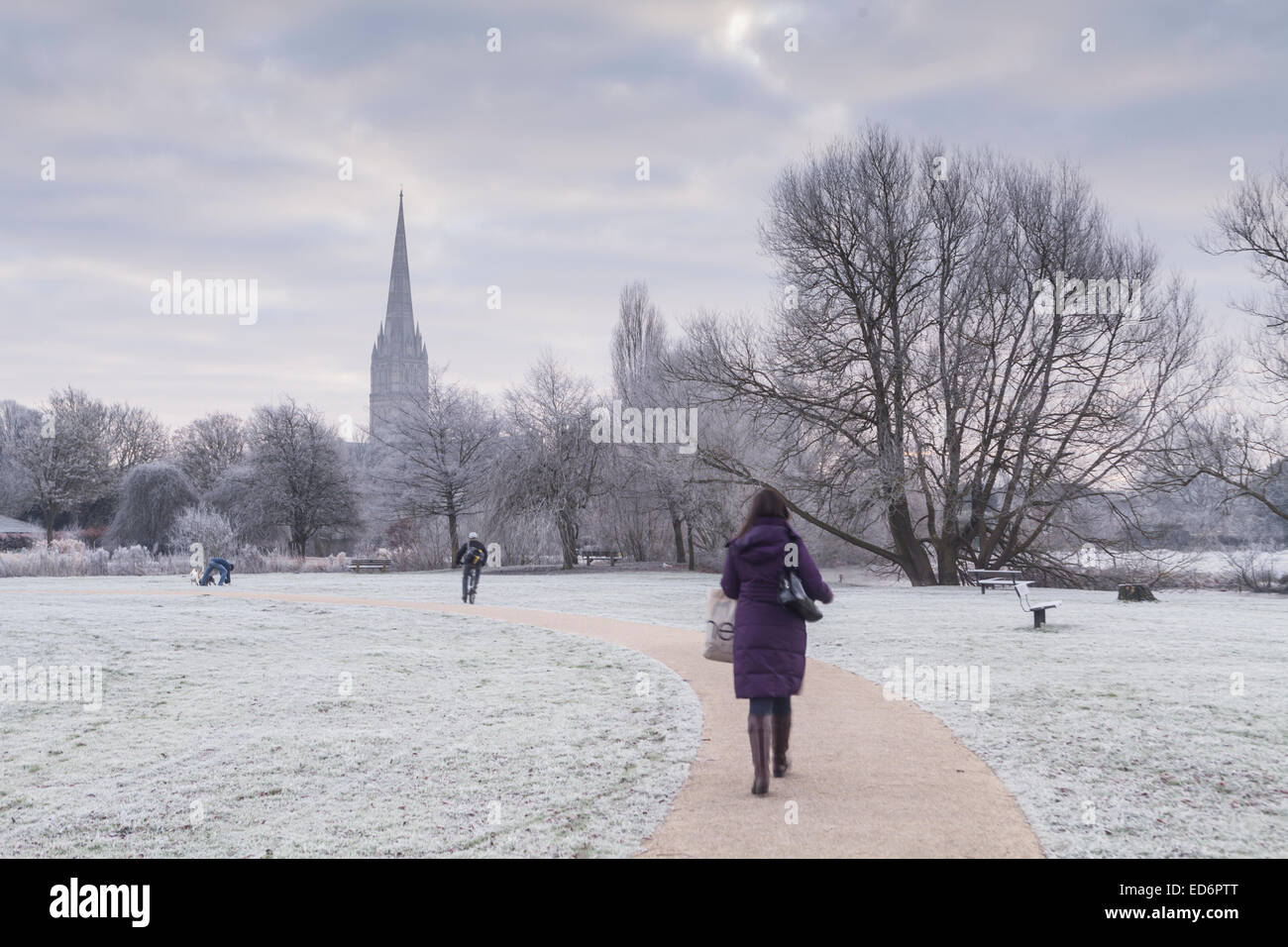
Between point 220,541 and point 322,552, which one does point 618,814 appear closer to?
point 220,541

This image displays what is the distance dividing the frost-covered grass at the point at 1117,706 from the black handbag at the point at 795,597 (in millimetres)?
1800

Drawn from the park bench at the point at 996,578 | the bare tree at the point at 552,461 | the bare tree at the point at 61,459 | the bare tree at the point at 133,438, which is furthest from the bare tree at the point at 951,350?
the bare tree at the point at 133,438

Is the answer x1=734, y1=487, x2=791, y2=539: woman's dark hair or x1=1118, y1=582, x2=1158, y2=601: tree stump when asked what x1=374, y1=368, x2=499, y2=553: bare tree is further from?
x1=734, y1=487, x2=791, y2=539: woman's dark hair

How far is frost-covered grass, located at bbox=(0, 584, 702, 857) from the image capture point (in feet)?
18.1

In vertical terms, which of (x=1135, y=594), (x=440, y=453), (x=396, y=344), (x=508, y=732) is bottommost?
(x=1135, y=594)

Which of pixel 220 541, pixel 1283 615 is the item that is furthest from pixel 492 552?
pixel 1283 615

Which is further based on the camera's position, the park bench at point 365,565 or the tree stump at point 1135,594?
the park bench at point 365,565

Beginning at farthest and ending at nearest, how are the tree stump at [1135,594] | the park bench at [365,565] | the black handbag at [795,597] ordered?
1. the park bench at [365,565]
2. the tree stump at [1135,594]
3. the black handbag at [795,597]

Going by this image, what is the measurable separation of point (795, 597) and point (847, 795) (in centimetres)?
134

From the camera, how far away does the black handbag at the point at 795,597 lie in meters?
5.97

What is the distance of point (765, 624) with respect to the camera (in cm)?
605

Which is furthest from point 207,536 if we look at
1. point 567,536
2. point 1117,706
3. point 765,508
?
point 765,508

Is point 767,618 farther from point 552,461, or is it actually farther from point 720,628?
point 552,461

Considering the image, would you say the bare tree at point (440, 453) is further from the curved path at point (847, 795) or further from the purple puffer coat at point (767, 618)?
the purple puffer coat at point (767, 618)
